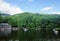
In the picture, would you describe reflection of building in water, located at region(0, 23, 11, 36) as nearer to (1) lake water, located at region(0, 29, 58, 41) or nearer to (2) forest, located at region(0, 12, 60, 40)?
(1) lake water, located at region(0, 29, 58, 41)

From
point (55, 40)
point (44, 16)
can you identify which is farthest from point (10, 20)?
point (55, 40)

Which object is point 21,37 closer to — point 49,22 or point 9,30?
point 9,30

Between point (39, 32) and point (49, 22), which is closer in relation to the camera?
point (49, 22)

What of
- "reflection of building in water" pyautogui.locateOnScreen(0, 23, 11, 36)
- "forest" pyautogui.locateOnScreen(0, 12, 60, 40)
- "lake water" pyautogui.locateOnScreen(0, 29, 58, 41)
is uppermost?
"forest" pyautogui.locateOnScreen(0, 12, 60, 40)

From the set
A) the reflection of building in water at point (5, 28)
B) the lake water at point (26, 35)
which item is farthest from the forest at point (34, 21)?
the lake water at point (26, 35)

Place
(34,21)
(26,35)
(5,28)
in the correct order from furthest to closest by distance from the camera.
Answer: (26,35) < (5,28) < (34,21)

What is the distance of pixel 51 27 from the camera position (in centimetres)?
937

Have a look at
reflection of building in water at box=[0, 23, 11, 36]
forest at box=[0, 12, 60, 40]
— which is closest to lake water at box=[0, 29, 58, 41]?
reflection of building in water at box=[0, 23, 11, 36]

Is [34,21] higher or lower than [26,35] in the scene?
higher

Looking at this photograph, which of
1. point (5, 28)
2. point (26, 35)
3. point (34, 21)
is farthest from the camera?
point (26, 35)

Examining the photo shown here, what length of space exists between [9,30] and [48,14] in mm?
1653

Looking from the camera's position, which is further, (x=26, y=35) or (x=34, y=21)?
→ (x=26, y=35)

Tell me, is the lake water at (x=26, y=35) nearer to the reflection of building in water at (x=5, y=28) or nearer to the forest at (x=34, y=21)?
the reflection of building in water at (x=5, y=28)

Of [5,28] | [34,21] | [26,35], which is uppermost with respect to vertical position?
[34,21]
